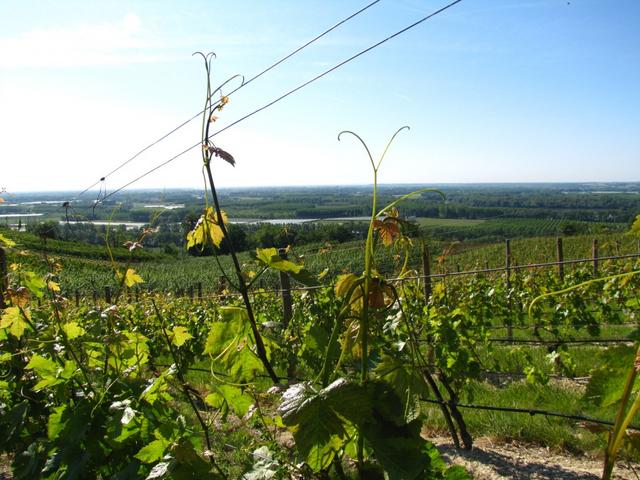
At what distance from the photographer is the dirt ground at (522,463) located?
2926 millimetres

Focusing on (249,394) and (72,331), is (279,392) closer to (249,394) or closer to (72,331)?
(249,394)

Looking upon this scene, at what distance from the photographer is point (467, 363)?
11.4 ft

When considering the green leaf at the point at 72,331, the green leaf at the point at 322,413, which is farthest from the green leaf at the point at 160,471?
the green leaf at the point at 72,331

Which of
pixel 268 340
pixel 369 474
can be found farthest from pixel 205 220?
pixel 369 474

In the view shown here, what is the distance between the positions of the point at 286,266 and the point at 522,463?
266 centimetres

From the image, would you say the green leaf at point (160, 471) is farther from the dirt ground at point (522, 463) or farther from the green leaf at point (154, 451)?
the dirt ground at point (522, 463)

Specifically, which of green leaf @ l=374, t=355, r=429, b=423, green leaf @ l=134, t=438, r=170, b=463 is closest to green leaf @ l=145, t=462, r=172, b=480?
green leaf @ l=134, t=438, r=170, b=463

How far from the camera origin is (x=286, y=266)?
4.10 feet

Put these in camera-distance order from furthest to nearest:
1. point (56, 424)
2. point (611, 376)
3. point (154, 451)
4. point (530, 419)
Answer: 1. point (530, 419)
2. point (56, 424)
3. point (154, 451)
4. point (611, 376)

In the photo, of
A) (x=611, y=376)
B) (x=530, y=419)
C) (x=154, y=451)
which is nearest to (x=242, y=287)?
(x=154, y=451)

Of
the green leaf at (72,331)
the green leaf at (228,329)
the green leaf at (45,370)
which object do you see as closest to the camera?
the green leaf at (228,329)

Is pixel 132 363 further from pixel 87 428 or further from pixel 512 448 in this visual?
pixel 512 448

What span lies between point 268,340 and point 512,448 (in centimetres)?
264

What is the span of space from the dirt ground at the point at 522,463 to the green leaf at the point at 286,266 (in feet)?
7.37
